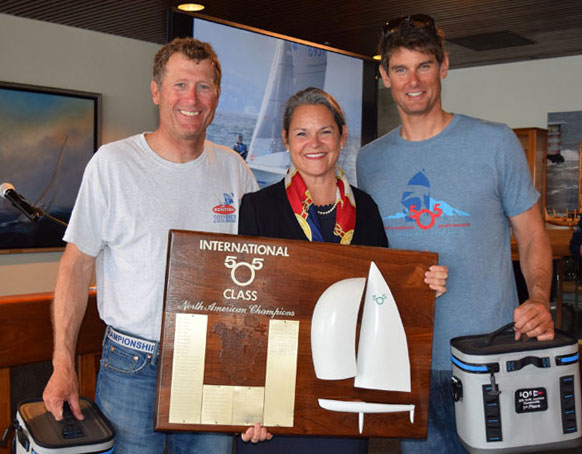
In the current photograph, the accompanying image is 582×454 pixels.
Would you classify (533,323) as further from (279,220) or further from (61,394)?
(61,394)

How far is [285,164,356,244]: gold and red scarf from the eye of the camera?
1.72 meters

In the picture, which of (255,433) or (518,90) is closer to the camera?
(255,433)

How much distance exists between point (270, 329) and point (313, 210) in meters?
0.36

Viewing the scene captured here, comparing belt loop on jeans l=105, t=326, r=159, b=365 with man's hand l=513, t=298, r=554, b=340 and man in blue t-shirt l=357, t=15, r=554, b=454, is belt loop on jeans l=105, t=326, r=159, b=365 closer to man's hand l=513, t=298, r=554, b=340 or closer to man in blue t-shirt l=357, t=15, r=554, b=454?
man in blue t-shirt l=357, t=15, r=554, b=454

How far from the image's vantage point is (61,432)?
1.49 metres

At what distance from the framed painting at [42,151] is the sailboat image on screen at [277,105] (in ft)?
8.57

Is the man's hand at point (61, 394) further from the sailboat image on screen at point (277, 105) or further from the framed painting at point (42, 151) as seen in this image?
the framed painting at point (42, 151)

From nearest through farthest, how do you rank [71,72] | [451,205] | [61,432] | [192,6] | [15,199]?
[61,432]
[451,205]
[15,199]
[192,6]
[71,72]

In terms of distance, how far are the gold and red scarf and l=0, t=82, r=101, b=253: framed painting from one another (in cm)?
419

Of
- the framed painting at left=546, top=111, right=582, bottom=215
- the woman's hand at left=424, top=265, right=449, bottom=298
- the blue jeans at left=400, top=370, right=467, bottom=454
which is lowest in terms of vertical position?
the blue jeans at left=400, top=370, right=467, bottom=454

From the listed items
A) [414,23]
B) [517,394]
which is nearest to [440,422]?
[517,394]

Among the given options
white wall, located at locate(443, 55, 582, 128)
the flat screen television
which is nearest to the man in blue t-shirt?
the flat screen television

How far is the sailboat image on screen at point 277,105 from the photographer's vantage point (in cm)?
365

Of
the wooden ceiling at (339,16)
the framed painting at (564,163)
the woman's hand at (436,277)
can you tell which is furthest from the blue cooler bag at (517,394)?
the framed painting at (564,163)
